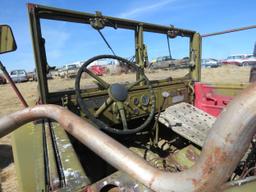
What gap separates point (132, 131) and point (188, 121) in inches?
32.8

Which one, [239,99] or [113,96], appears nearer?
[239,99]

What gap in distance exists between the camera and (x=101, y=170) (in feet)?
8.96

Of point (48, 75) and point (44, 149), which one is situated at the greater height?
point (48, 75)

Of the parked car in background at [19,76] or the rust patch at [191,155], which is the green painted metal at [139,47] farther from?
the parked car in background at [19,76]

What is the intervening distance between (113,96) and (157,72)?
93 centimetres

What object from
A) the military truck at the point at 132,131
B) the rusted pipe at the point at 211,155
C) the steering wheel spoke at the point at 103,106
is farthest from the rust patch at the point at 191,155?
the rusted pipe at the point at 211,155

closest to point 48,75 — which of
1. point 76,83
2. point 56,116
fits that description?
point 76,83

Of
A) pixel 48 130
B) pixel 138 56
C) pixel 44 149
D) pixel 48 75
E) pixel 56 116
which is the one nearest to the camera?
pixel 56 116

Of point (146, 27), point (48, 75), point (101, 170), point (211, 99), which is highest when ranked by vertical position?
point (146, 27)

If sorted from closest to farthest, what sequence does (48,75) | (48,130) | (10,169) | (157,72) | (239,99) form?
(239,99)
(48,130)
(48,75)
(157,72)
(10,169)

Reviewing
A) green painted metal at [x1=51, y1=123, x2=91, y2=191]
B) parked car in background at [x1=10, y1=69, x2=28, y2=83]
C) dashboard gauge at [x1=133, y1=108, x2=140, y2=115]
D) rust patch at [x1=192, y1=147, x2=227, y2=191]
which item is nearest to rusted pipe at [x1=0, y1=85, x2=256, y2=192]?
rust patch at [x1=192, y1=147, x2=227, y2=191]

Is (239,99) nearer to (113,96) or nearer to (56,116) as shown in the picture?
(56,116)

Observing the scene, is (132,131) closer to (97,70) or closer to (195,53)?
(97,70)

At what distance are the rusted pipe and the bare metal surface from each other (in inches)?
70.9
